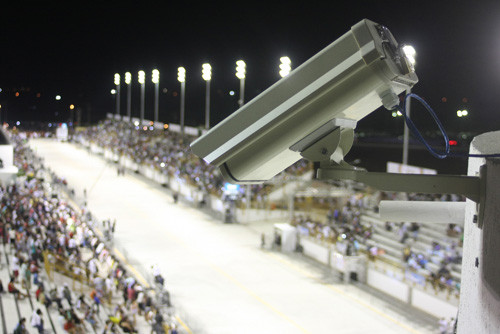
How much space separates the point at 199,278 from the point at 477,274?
2324cm

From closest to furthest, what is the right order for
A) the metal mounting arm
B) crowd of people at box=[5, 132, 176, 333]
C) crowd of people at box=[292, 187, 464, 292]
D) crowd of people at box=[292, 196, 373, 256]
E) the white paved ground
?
1. the metal mounting arm
2. crowd of people at box=[5, 132, 176, 333]
3. the white paved ground
4. crowd of people at box=[292, 187, 464, 292]
5. crowd of people at box=[292, 196, 373, 256]

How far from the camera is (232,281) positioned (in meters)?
25.1

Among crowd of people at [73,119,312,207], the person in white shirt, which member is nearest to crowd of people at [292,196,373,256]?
crowd of people at [73,119,312,207]

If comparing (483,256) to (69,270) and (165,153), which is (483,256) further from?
(165,153)

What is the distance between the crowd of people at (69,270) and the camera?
17.7 m

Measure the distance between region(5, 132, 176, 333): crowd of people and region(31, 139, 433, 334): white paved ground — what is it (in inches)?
74.9

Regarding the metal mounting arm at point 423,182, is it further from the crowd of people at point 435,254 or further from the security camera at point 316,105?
the crowd of people at point 435,254

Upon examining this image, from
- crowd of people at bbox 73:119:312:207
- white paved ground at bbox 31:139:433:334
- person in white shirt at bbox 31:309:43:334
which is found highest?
crowd of people at bbox 73:119:312:207

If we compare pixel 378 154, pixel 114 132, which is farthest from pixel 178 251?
pixel 378 154

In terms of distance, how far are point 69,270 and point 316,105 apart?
819 inches

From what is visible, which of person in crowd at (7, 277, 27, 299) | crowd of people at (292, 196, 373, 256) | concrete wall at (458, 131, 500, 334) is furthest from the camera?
crowd of people at (292, 196, 373, 256)

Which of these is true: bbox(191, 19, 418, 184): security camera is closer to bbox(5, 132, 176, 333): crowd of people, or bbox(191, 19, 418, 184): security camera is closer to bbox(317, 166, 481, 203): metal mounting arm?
bbox(317, 166, 481, 203): metal mounting arm

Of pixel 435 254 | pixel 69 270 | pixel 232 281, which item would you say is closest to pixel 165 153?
pixel 232 281

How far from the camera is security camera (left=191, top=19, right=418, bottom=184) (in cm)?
273
